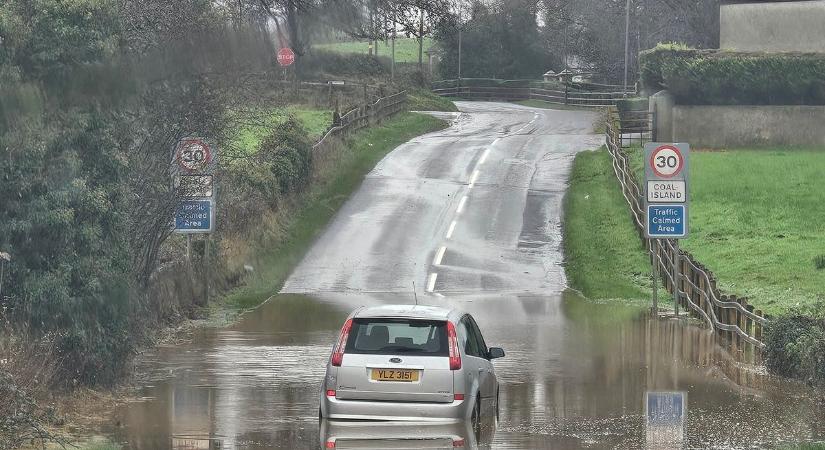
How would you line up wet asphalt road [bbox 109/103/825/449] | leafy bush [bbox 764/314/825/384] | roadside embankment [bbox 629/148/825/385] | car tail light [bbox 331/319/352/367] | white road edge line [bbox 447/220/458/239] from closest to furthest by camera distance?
1. car tail light [bbox 331/319/352/367]
2. wet asphalt road [bbox 109/103/825/449]
3. leafy bush [bbox 764/314/825/384]
4. roadside embankment [bbox 629/148/825/385]
5. white road edge line [bbox 447/220/458/239]

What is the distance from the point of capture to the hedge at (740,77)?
2077 inches

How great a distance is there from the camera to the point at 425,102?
2955 inches

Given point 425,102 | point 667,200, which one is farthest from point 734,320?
point 425,102

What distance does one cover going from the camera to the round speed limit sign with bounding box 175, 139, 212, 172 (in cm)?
2233

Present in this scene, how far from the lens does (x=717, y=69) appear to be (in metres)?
53.5

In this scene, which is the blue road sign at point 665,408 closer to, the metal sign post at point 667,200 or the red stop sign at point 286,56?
the red stop sign at point 286,56

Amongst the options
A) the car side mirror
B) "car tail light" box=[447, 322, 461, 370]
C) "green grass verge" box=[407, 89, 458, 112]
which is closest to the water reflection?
"car tail light" box=[447, 322, 461, 370]

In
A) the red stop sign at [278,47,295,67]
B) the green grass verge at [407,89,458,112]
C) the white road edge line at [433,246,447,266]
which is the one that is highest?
the red stop sign at [278,47,295,67]

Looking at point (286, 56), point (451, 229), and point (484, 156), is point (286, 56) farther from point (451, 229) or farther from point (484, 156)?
point (484, 156)

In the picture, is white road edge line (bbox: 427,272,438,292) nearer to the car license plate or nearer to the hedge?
the car license plate

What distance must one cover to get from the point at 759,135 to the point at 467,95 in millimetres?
40097

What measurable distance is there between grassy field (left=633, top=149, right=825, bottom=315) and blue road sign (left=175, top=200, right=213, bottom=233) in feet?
35.0

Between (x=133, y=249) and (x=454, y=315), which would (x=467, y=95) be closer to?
(x=133, y=249)

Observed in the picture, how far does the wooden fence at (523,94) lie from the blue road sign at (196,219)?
60621mm
